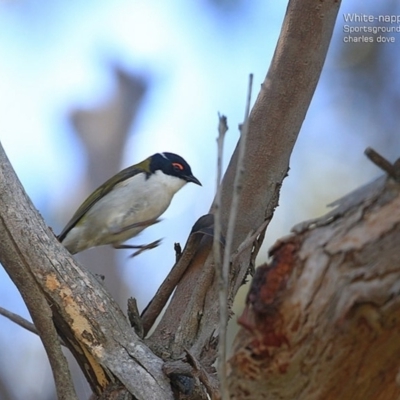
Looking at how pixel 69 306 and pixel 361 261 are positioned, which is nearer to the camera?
pixel 361 261

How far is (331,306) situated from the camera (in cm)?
121

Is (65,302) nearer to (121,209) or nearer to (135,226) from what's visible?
(135,226)

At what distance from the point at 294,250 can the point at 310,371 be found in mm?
220

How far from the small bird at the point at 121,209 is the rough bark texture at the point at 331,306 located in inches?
103

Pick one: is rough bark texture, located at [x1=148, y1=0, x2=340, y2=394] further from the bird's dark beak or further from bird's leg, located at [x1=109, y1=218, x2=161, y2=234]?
the bird's dark beak

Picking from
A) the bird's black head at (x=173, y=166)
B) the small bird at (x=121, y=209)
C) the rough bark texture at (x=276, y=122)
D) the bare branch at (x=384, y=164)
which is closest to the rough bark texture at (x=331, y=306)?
the bare branch at (x=384, y=164)

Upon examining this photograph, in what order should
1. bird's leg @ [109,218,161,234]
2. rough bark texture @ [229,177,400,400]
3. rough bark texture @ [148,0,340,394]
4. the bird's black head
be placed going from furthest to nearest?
the bird's black head
bird's leg @ [109,218,161,234]
rough bark texture @ [148,0,340,394]
rough bark texture @ [229,177,400,400]

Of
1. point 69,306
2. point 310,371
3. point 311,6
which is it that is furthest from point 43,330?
point 311,6

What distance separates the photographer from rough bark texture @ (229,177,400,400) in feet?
3.87

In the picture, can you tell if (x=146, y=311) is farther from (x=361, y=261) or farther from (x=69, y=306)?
(x=361, y=261)

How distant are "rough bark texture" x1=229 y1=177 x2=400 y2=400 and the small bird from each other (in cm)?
262

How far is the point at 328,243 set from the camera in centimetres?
124

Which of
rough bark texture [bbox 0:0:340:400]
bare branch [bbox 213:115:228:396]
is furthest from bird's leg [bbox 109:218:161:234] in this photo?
bare branch [bbox 213:115:228:396]

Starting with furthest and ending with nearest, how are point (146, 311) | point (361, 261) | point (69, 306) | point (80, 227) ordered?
1. point (80, 227)
2. point (146, 311)
3. point (69, 306)
4. point (361, 261)
